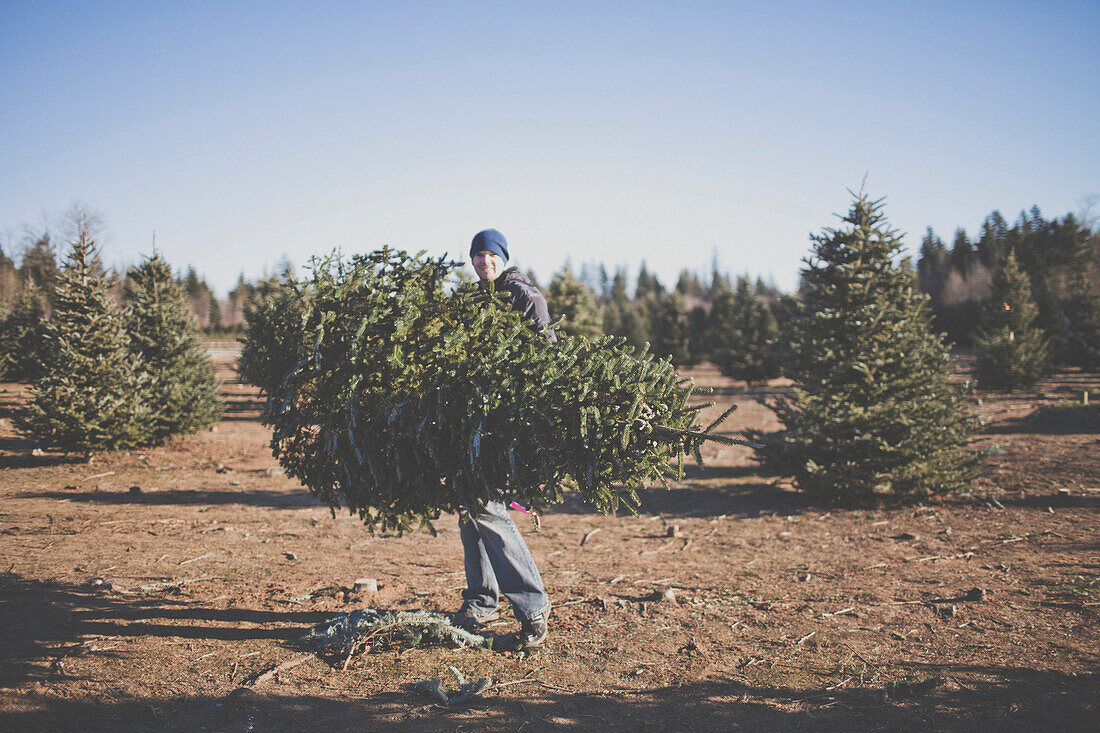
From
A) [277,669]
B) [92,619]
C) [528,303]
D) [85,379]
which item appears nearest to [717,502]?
[528,303]

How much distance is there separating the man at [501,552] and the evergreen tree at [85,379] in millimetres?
9647

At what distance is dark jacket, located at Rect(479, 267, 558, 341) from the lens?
14.6 feet

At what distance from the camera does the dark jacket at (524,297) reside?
4.46 metres

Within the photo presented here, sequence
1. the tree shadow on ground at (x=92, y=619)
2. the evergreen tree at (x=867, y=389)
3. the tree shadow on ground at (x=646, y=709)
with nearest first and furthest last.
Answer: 1. the tree shadow on ground at (x=646, y=709)
2. the tree shadow on ground at (x=92, y=619)
3. the evergreen tree at (x=867, y=389)

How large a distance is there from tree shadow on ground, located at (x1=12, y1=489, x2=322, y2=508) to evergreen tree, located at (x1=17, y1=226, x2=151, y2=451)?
215 cm

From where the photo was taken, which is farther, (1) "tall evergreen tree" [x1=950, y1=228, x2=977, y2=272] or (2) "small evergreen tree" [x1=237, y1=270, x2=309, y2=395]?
(1) "tall evergreen tree" [x1=950, y1=228, x2=977, y2=272]

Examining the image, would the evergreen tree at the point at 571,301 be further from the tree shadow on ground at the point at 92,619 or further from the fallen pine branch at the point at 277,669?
the fallen pine branch at the point at 277,669

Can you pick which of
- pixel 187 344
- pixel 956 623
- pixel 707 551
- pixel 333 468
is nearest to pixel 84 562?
pixel 333 468

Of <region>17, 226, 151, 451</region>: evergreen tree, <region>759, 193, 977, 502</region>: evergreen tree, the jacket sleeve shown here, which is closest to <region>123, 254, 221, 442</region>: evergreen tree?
<region>17, 226, 151, 451</region>: evergreen tree

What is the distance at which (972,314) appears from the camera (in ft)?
154

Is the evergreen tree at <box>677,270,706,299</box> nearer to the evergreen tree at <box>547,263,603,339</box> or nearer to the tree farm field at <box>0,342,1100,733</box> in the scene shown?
the evergreen tree at <box>547,263,603,339</box>

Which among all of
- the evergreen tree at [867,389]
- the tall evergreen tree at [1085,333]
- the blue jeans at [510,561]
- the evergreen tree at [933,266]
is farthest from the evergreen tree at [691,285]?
the blue jeans at [510,561]

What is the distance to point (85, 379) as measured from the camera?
35.8 feet

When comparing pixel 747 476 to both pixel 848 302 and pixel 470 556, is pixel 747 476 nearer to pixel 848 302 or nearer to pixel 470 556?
pixel 848 302
